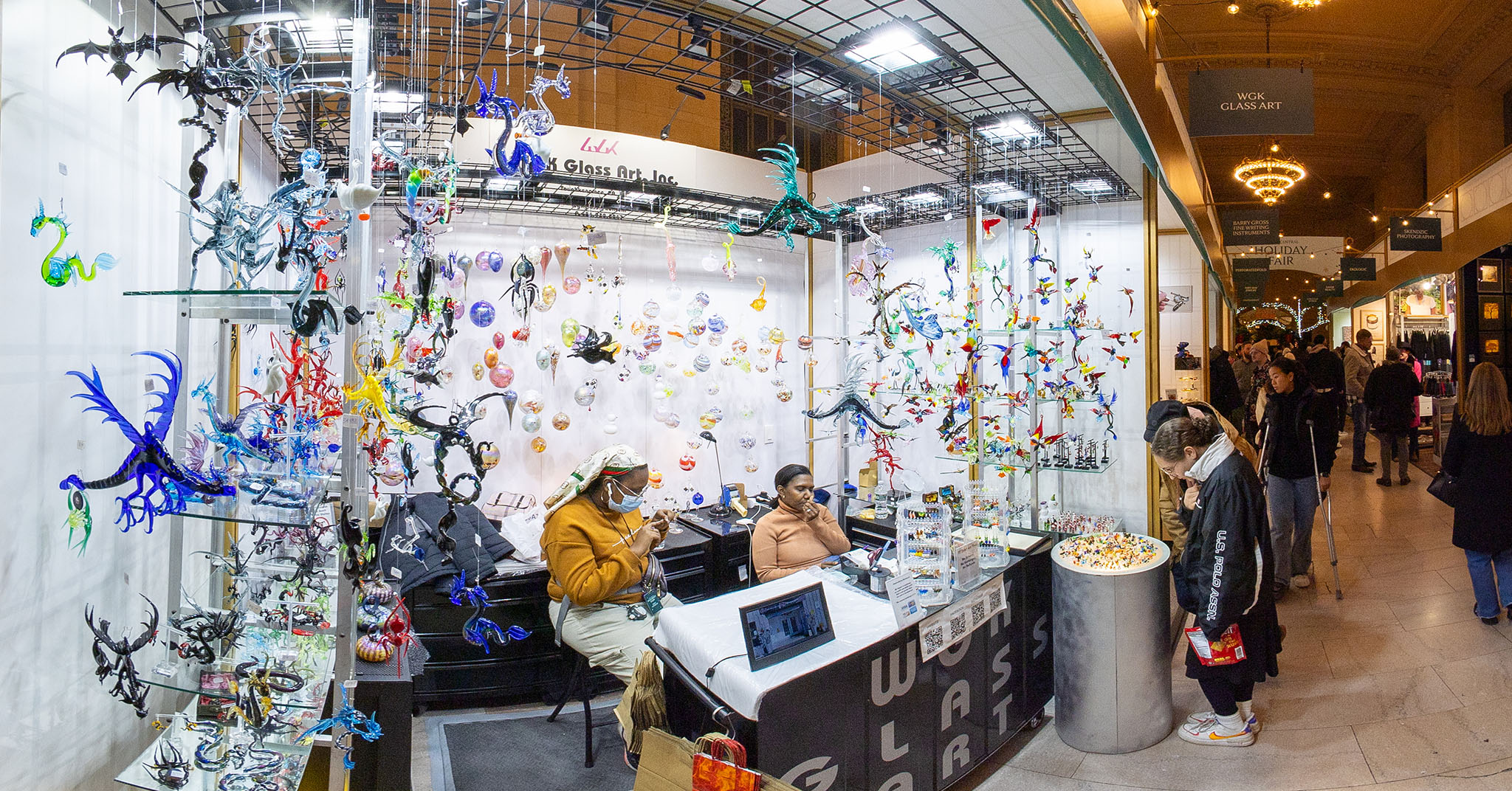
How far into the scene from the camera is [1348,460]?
11.2 m

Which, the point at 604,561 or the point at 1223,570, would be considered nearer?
the point at 1223,570

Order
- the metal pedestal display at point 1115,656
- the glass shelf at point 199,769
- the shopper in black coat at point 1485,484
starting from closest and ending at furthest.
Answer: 1. the glass shelf at point 199,769
2. the metal pedestal display at point 1115,656
3. the shopper in black coat at point 1485,484

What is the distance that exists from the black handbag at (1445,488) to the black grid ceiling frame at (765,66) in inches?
106

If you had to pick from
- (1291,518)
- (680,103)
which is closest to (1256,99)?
(1291,518)

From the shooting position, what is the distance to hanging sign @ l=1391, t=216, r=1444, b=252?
402 inches

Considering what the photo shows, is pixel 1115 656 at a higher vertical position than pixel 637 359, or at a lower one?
lower

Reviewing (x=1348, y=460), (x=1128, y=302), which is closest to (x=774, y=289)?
(x=1128, y=302)

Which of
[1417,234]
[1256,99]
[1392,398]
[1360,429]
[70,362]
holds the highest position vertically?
[1417,234]

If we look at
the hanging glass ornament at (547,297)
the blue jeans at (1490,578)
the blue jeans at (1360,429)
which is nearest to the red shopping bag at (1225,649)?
the blue jeans at (1490,578)

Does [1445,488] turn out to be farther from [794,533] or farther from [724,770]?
[724,770]

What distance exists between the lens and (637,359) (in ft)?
19.1

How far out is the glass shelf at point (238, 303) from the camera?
1763 millimetres

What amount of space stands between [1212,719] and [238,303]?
4069 millimetres

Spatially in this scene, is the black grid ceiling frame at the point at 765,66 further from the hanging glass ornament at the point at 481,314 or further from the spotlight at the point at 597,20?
the hanging glass ornament at the point at 481,314
